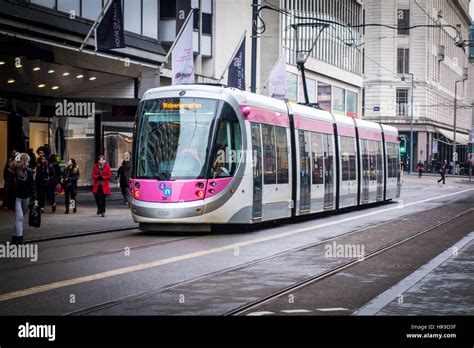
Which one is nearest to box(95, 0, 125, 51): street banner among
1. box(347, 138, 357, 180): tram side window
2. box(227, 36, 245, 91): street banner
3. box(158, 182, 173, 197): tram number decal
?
box(227, 36, 245, 91): street banner

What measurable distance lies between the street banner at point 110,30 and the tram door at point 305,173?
609 centimetres

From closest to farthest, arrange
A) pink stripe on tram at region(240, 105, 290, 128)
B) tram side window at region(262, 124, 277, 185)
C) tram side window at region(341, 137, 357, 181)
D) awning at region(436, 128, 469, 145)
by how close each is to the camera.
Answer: pink stripe on tram at region(240, 105, 290, 128) → tram side window at region(262, 124, 277, 185) → tram side window at region(341, 137, 357, 181) → awning at region(436, 128, 469, 145)

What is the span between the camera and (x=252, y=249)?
18.9 m

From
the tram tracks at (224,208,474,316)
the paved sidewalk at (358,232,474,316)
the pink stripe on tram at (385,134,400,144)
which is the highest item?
the pink stripe on tram at (385,134,400,144)

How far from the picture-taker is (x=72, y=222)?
2578 centimetres

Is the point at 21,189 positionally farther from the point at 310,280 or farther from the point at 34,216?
the point at 310,280

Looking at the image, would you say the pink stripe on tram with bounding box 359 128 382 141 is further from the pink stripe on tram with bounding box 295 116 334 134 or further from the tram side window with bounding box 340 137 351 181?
the pink stripe on tram with bounding box 295 116 334 134

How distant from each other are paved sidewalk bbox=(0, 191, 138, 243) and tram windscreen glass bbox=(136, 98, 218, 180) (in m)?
2.51

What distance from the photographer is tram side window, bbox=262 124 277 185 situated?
23.5 metres

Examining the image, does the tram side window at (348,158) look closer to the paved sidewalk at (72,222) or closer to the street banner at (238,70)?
the street banner at (238,70)

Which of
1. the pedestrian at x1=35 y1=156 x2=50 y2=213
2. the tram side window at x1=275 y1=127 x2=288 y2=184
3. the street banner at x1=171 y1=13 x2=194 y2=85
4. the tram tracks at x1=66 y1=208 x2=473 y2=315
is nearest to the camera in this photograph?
the tram tracks at x1=66 y1=208 x2=473 y2=315

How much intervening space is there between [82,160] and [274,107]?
65.9ft

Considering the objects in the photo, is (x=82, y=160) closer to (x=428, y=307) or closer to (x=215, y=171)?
(x=215, y=171)
